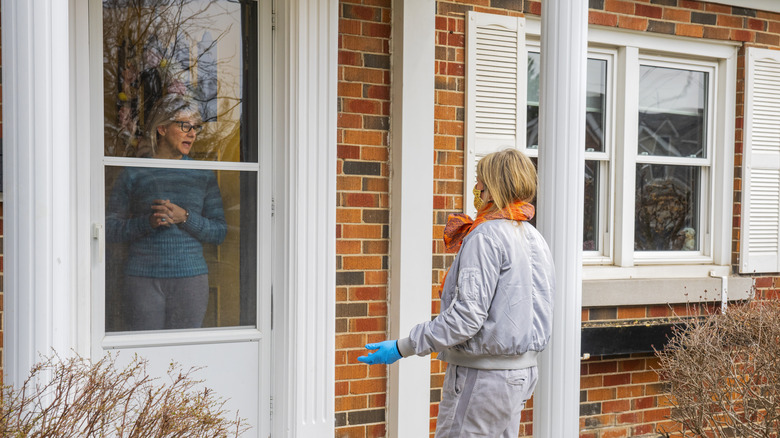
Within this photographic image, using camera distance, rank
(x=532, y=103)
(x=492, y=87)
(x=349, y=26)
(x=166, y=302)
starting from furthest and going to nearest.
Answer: (x=532, y=103) → (x=492, y=87) → (x=349, y=26) → (x=166, y=302)

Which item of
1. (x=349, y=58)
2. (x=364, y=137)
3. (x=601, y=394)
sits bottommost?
(x=601, y=394)

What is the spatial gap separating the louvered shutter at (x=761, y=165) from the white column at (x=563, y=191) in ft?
8.33

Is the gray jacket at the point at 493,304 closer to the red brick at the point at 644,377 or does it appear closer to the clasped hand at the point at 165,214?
the clasped hand at the point at 165,214

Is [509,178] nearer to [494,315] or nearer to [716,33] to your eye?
[494,315]

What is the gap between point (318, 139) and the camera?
364 centimetres

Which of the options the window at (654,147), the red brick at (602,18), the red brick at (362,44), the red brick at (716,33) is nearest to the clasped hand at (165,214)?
the red brick at (362,44)

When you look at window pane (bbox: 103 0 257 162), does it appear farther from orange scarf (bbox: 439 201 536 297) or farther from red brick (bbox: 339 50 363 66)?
orange scarf (bbox: 439 201 536 297)

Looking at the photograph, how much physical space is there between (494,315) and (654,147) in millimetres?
2858

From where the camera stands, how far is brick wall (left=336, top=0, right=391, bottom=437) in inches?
149

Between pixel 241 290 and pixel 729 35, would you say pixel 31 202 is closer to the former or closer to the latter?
pixel 241 290

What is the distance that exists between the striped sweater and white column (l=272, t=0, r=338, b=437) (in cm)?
38

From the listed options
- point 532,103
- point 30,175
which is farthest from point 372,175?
point 30,175

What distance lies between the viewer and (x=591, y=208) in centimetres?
466

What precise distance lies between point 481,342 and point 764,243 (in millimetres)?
3322
